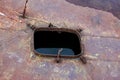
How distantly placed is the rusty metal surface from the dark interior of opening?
0.32 feet

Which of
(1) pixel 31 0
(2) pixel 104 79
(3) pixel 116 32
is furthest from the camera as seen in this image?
(1) pixel 31 0

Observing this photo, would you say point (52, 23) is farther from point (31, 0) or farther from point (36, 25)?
point (31, 0)

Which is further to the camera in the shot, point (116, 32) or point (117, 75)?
point (116, 32)

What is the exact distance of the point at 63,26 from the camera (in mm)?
3082

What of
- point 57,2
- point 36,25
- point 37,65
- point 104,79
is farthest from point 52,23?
point 104,79

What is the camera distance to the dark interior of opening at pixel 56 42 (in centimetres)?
305

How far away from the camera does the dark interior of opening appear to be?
3053 millimetres

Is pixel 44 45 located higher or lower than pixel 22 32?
lower

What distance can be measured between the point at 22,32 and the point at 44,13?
401mm

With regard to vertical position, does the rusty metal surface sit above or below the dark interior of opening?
above

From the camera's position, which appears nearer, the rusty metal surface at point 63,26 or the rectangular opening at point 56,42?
the rusty metal surface at point 63,26

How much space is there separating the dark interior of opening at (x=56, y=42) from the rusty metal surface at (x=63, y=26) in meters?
0.10

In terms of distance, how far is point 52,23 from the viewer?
3.09 metres

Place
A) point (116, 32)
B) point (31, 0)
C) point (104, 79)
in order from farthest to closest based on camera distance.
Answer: point (31, 0) → point (116, 32) → point (104, 79)
